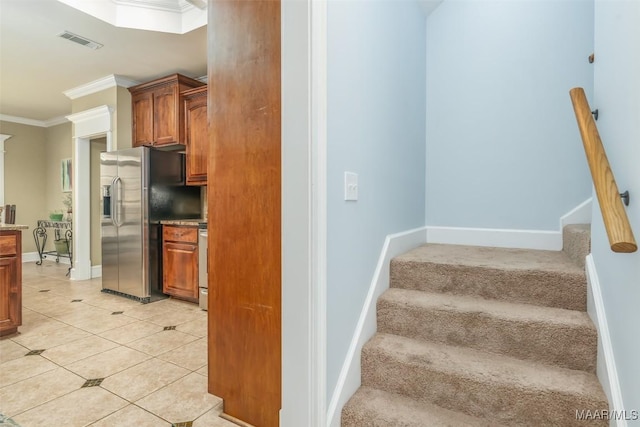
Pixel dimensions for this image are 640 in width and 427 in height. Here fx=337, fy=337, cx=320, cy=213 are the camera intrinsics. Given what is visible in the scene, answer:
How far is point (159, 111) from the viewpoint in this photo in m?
4.32

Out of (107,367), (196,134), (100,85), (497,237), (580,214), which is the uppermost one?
(100,85)

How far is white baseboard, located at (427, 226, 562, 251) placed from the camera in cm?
264

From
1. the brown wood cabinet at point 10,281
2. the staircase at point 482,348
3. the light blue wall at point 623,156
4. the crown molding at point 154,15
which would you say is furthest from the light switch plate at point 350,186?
the brown wood cabinet at point 10,281

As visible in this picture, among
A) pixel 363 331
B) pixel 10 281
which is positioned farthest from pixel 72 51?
pixel 363 331

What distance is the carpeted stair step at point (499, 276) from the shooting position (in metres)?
1.76

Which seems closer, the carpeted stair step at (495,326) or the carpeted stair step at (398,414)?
the carpeted stair step at (398,414)

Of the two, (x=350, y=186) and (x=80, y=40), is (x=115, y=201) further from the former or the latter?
(x=350, y=186)

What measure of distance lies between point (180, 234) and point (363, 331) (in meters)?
2.88

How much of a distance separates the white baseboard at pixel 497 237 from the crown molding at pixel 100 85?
4.39 m

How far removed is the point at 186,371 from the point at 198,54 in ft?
11.0

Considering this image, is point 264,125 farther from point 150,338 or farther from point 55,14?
point 55,14

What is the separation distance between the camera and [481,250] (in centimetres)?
260

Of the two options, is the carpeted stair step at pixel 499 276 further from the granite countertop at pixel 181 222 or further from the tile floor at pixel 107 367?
the granite countertop at pixel 181 222

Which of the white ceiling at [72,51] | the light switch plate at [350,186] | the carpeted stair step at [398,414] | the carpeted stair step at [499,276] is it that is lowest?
the carpeted stair step at [398,414]
